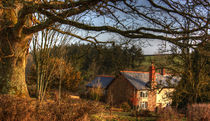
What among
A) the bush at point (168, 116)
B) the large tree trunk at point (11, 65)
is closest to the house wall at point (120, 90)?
the bush at point (168, 116)

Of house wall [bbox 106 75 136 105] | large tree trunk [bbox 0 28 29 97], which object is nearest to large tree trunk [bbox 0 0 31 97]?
large tree trunk [bbox 0 28 29 97]

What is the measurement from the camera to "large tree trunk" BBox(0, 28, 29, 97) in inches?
280

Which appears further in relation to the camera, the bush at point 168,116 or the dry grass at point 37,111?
the bush at point 168,116

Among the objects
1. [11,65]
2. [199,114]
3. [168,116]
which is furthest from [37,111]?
[199,114]

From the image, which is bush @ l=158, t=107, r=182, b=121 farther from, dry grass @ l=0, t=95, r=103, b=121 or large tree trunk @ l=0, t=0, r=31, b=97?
large tree trunk @ l=0, t=0, r=31, b=97

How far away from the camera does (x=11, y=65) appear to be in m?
7.26

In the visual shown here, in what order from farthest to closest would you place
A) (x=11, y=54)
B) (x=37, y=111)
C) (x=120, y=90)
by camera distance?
1. (x=120, y=90)
2. (x=11, y=54)
3. (x=37, y=111)

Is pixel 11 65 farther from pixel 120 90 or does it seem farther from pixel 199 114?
pixel 120 90

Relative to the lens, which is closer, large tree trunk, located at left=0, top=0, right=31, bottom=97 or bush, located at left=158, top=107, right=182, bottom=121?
large tree trunk, located at left=0, top=0, right=31, bottom=97

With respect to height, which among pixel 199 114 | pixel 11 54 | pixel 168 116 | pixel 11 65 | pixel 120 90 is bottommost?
pixel 120 90

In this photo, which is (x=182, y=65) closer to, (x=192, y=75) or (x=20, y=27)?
(x=192, y=75)

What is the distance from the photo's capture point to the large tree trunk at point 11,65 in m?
7.11

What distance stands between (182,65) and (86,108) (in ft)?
32.0

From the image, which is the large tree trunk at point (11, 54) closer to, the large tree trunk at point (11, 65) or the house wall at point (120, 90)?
the large tree trunk at point (11, 65)
